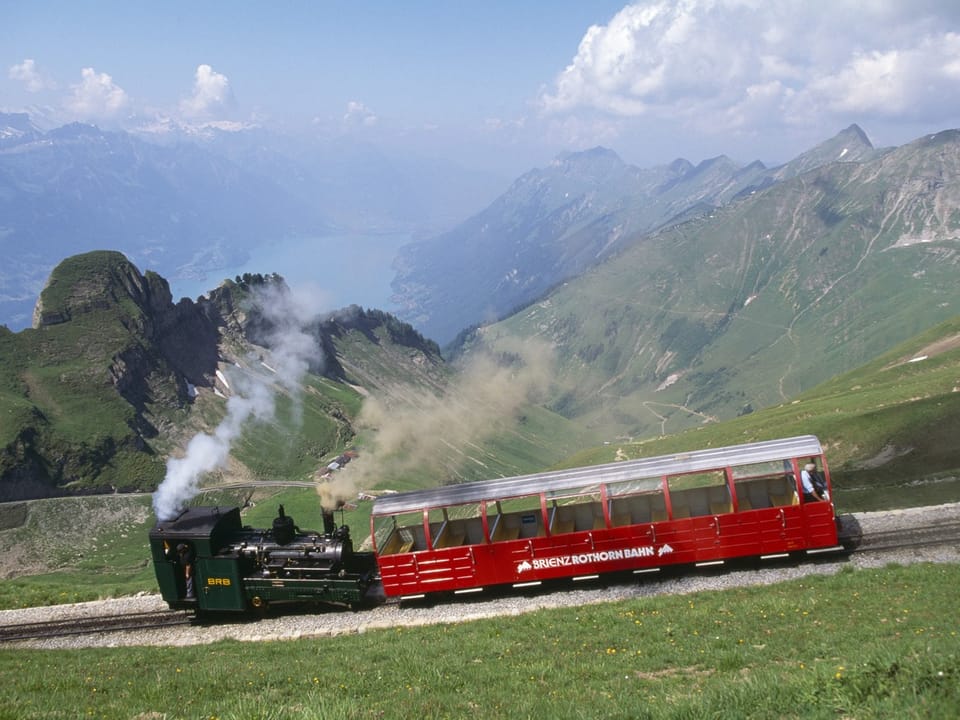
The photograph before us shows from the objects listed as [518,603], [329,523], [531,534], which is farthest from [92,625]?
[531,534]

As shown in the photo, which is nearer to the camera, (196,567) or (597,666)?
(597,666)

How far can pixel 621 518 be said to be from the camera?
2689 cm

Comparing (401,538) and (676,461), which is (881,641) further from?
(401,538)

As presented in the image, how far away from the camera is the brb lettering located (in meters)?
25.6

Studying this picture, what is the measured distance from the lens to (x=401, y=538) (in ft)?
94.5

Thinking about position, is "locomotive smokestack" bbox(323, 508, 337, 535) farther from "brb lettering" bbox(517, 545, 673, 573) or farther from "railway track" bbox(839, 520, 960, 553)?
"railway track" bbox(839, 520, 960, 553)

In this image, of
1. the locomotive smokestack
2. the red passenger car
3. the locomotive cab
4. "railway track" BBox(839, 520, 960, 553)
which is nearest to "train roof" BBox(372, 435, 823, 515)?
the red passenger car

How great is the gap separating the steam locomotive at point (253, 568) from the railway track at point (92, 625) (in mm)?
1303

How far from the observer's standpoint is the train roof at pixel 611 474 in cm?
2519

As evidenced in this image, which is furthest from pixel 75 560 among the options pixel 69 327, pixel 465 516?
pixel 465 516

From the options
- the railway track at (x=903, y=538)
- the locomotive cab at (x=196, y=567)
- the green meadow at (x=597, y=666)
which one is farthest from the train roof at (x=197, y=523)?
the railway track at (x=903, y=538)

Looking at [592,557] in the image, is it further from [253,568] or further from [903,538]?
[253,568]

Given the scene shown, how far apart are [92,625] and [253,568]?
846 centimetres

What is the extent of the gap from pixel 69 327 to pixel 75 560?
221 feet
